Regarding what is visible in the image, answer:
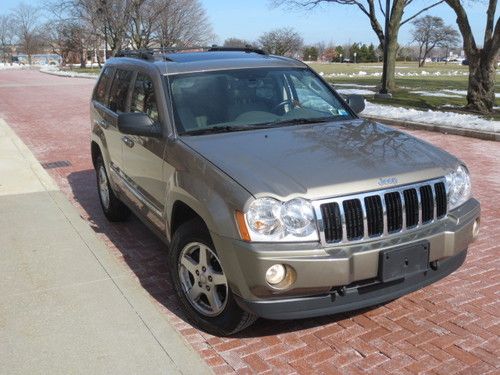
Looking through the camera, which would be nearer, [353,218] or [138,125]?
[353,218]

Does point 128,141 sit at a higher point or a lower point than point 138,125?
lower

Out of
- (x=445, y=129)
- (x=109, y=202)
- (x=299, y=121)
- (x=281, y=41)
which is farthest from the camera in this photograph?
(x=281, y=41)

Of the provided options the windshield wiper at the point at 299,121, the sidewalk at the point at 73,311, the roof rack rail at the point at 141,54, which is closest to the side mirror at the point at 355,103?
the windshield wiper at the point at 299,121

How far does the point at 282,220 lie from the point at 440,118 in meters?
10.8

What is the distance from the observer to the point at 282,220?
304 cm

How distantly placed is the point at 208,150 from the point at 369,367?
1687 mm

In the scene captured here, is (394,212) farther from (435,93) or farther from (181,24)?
(181,24)

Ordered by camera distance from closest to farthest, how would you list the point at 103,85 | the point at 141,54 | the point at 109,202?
the point at 141,54 < the point at 109,202 < the point at 103,85

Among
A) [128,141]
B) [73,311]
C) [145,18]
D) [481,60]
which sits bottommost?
[73,311]

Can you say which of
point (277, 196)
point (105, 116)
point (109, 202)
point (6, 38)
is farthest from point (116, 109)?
point (6, 38)

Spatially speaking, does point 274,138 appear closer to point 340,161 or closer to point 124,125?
point 340,161

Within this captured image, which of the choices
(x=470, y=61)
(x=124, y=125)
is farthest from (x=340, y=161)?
(x=470, y=61)

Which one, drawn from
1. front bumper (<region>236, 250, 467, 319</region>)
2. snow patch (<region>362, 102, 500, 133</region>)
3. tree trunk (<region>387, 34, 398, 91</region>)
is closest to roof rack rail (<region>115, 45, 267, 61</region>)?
front bumper (<region>236, 250, 467, 319</region>)

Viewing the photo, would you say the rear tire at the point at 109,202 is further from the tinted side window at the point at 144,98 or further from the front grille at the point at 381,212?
the front grille at the point at 381,212
